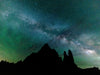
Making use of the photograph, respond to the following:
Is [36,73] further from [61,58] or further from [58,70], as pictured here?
[61,58]

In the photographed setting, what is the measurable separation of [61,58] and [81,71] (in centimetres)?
2550

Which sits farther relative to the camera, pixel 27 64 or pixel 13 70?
pixel 27 64

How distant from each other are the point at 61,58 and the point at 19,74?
51257 mm

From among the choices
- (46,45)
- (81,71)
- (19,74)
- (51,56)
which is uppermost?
(46,45)

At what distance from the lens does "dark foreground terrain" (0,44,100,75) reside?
297 ft

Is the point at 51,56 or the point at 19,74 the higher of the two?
the point at 51,56

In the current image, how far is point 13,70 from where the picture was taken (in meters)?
88.1

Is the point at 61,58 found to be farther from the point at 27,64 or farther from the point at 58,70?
the point at 27,64

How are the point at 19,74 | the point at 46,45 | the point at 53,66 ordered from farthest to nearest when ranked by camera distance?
the point at 46,45
the point at 53,66
the point at 19,74

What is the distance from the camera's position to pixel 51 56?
379 feet

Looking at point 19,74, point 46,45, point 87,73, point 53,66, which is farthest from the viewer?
point 46,45

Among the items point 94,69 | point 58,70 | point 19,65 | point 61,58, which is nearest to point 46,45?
point 61,58

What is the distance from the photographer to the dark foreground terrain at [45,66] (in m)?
90.4

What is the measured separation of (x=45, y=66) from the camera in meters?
110
